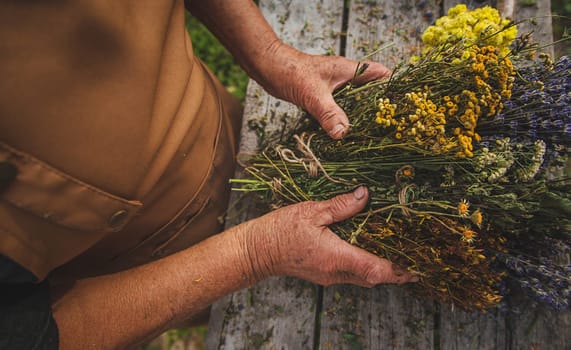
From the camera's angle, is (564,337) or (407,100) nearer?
(407,100)

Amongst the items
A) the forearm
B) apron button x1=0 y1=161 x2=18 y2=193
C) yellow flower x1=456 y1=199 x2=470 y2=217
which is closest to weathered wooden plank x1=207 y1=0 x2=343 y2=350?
the forearm

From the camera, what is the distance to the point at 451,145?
101cm

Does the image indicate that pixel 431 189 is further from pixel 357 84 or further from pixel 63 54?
pixel 63 54

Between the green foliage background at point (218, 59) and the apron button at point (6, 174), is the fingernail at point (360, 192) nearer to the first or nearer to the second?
the apron button at point (6, 174)

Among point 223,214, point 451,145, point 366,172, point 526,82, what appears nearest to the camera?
point 451,145

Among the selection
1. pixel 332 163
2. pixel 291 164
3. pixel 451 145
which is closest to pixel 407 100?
pixel 451 145

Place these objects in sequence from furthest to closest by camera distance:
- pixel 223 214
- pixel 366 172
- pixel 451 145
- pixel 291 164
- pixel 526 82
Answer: pixel 223 214
pixel 291 164
pixel 366 172
pixel 526 82
pixel 451 145

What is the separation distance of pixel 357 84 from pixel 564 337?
45.6 inches

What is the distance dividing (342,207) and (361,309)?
497 millimetres

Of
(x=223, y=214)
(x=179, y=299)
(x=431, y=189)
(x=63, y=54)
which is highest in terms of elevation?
(x=63, y=54)

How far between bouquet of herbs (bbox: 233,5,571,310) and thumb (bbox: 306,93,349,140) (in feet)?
0.15

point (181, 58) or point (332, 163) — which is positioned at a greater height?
point (181, 58)

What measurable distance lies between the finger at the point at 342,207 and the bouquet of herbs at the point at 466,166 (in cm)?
4

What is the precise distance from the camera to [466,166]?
1.12 m
